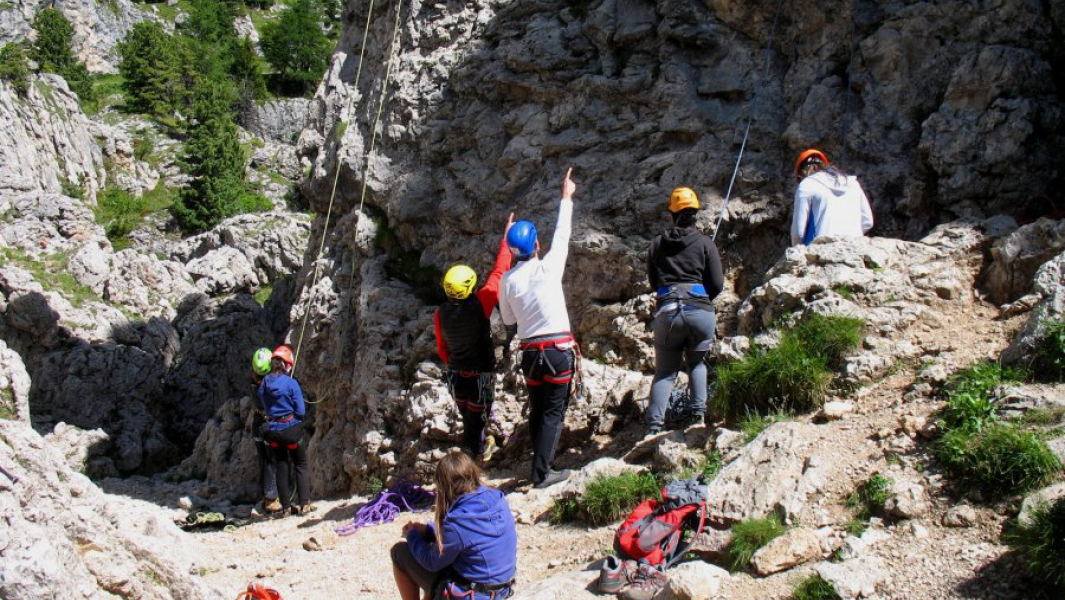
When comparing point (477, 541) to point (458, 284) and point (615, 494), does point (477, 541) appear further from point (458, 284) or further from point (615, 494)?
point (458, 284)

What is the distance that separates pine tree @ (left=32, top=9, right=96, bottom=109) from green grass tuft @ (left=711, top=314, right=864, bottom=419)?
6210 cm

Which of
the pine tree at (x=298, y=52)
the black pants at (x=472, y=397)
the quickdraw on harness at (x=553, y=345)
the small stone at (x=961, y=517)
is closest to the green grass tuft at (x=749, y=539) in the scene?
the small stone at (x=961, y=517)

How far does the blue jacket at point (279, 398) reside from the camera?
9.60 m

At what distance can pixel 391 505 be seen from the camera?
8633 mm

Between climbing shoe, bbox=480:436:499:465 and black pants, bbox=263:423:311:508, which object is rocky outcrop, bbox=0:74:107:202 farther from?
climbing shoe, bbox=480:436:499:465

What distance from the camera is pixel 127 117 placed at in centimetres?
5722

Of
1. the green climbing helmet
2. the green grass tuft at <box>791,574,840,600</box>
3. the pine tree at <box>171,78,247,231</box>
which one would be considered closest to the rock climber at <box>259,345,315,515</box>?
the green climbing helmet

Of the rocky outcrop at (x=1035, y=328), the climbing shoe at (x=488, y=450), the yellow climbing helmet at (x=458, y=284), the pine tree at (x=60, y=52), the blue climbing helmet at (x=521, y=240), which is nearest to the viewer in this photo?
the rocky outcrop at (x=1035, y=328)

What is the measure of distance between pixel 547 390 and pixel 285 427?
395cm

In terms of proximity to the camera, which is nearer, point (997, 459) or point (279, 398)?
point (997, 459)

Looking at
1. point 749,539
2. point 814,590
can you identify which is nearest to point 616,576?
point 749,539

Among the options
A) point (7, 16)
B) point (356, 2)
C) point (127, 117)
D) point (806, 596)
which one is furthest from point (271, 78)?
point (806, 596)

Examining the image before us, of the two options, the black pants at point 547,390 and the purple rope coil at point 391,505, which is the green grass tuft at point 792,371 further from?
the purple rope coil at point 391,505

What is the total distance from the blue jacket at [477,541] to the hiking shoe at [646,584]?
761mm
